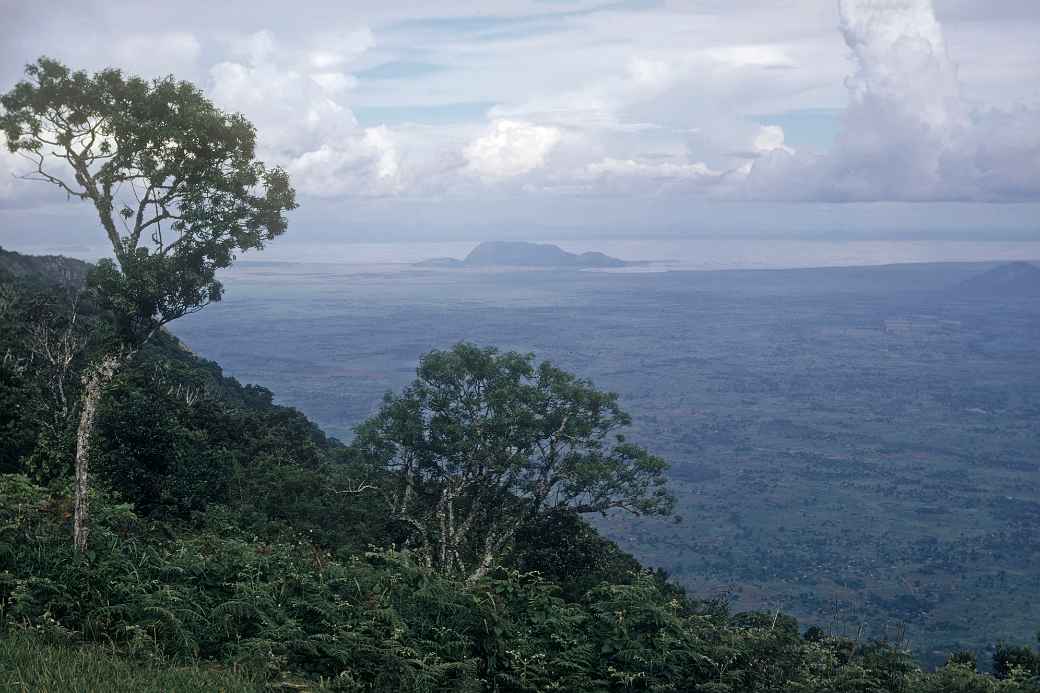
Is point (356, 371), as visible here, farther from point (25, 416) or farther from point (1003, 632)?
point (25, 416)

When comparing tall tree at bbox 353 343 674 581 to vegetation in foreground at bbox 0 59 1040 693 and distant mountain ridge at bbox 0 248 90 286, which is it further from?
distant mountain ridge at bbox 0 248 90 286

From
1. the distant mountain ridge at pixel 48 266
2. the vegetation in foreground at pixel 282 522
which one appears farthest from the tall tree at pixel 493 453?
the distant mountain ridge at pixel 48 266

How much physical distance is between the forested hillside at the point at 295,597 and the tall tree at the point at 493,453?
26 cm

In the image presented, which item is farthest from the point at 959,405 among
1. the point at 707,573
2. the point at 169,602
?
the point at 169,602

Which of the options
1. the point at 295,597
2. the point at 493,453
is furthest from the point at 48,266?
the point at 295,597

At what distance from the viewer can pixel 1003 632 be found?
7288 centimetres

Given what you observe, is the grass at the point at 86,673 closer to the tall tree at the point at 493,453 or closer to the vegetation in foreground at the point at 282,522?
the vegetation in foreground at the point at 282,522

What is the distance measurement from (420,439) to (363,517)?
2532mm

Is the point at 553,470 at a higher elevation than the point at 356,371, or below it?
higher

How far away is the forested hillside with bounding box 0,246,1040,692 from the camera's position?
27.1 ft

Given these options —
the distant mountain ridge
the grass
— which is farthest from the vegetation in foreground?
the distant mountain ridge

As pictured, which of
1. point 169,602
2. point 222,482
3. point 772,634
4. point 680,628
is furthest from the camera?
point 222,482

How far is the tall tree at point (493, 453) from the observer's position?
20.0m

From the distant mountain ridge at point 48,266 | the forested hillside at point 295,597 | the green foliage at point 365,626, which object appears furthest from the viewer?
the distant mountain ridge at point 48,266
